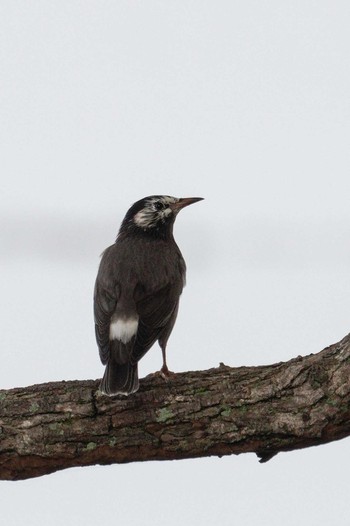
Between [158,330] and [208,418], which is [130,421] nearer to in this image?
[208,418]

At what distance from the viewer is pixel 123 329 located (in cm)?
651

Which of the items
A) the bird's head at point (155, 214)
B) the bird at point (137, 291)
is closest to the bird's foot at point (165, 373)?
the bird at point (137, 291)

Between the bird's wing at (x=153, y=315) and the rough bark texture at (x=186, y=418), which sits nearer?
the rough bark texture at (x=186, y=418)

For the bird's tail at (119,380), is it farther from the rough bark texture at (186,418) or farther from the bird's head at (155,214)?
the bird's head at (155,214)

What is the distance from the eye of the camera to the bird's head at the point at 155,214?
26.6ft

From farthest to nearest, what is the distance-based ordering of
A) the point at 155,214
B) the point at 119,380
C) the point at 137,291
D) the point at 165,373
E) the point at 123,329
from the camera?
the point at 155,214 → the point at 137,291 → the point at 123,329 → the point at 165,373 → the point at 119,380

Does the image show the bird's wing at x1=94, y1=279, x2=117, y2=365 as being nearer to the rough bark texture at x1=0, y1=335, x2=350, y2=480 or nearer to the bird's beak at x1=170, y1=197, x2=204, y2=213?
the rough bark texture at x1=0, y1=335, x2=350, y2=480

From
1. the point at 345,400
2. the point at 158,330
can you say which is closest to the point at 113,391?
the point at 158,330

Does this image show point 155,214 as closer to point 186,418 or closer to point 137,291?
point 137,291

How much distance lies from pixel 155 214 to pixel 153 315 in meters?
1.68

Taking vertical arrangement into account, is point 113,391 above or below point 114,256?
below

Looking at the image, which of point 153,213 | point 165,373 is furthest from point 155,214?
point 165,373

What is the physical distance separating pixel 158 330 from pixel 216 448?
1511 millimetres

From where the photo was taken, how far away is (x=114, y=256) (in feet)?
24.4
